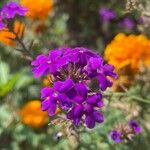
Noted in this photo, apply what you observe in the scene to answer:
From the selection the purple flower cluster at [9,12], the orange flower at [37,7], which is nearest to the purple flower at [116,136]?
the purple flower cluster at [9,12]

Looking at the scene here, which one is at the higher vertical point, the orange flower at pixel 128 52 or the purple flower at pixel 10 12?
the purple flower at pixel 10 12

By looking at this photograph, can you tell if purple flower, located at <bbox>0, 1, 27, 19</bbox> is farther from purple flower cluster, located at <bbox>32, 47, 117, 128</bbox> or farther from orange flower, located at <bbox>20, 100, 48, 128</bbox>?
orange flower, located at <bbox>20, 100, 48, 128</bbox>

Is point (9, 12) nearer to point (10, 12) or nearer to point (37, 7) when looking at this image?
point (10, 12)

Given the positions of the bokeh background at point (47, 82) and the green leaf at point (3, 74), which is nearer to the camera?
the bokeh background at point (47, 82)

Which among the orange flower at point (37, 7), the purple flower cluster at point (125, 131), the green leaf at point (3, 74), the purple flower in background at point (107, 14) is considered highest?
the purple flower cluster at point (125, 131)

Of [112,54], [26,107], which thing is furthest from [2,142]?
[112,54]

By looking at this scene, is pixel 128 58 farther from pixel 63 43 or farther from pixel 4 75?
pixel 63 43

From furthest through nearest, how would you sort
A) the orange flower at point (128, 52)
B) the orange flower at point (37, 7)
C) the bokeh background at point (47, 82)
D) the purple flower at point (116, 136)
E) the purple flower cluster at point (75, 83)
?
the orange flower at point (37, 7) < the orange flower at point (128, 52) < the bokeh background at point (47, 82) < the purple flower at point (116, 136) < the purple flower cluster at point (75, 83)

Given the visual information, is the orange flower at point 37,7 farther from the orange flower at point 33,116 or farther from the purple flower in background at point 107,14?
the orange flower at point 33,116

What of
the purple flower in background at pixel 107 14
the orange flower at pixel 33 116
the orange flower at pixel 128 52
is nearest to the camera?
the orange flower at pixel 128 52
